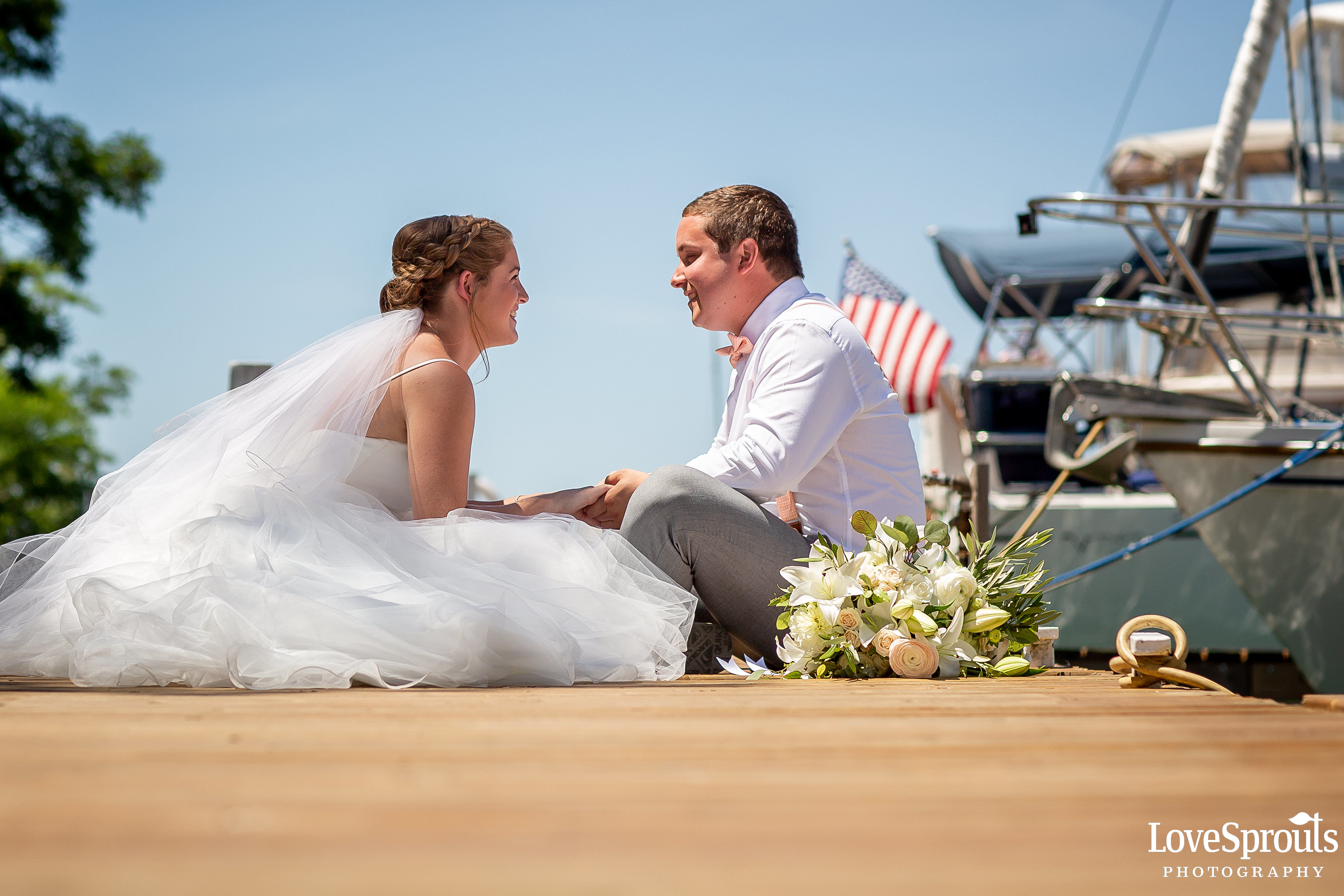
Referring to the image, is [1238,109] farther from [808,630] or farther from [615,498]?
[808,630]

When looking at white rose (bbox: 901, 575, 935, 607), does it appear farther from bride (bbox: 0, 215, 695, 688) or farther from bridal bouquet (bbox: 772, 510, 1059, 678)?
bride (bbox: 0, 215, 695, 688)

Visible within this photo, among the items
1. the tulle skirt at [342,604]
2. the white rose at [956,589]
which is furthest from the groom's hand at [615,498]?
the white rose at [956,589]

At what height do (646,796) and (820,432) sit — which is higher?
(820,432)

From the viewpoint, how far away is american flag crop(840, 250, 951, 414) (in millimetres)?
11344

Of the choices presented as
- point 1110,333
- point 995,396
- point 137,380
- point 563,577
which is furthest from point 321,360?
point 137,380

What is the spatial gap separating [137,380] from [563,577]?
3749cm

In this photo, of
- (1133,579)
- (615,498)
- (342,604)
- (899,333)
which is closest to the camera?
(342,604)

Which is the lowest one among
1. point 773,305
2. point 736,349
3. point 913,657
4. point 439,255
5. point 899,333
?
point 913,657

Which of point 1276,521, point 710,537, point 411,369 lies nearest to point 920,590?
point 710,537

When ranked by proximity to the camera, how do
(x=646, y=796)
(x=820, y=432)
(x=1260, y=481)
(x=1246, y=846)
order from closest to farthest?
(x=1246, y=846)
(x=646, y=796)
(x=820, y=432)
(x=1260, y=481)

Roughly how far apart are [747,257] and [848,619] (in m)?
1.49

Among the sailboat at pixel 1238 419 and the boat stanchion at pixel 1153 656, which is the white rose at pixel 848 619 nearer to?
the boat stanchion at pixel 1153 656

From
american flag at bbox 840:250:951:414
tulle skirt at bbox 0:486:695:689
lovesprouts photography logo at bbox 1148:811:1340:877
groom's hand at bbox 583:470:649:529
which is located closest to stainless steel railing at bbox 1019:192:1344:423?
groom's hand at bbox 583:470:649:529

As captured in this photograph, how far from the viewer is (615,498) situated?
10.7ft
